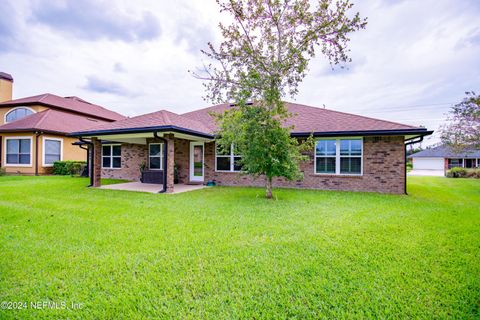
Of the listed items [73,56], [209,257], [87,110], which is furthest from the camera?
[87,110]

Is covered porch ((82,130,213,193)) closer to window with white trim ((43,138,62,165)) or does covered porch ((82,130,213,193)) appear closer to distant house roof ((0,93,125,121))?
window with white trim ((43,138,62,165))

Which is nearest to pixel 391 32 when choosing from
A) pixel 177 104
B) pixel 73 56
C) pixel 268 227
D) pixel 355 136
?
pixel 355 136

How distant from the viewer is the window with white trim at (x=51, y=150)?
56.2 ft

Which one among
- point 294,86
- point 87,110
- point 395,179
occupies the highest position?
point 87,110

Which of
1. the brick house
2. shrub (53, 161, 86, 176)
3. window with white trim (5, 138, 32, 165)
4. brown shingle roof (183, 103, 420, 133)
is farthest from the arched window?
brown shingle roof (183, 103, 420, 133)

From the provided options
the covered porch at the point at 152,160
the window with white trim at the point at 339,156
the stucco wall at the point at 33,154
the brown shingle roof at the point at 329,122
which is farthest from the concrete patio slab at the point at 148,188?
the stucco wall at the point at 33,154

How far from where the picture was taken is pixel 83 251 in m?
3.78

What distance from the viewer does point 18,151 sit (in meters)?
17.3

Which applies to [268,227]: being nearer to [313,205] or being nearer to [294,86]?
[313,205]

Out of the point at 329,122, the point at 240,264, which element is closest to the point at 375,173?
the point at 329,122

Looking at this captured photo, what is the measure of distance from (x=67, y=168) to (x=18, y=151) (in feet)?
13.5

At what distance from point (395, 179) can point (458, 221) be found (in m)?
4.79

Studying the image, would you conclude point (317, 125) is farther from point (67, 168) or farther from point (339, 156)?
point (67, 168)

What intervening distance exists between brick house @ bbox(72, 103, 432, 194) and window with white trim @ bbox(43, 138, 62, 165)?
328 inches
